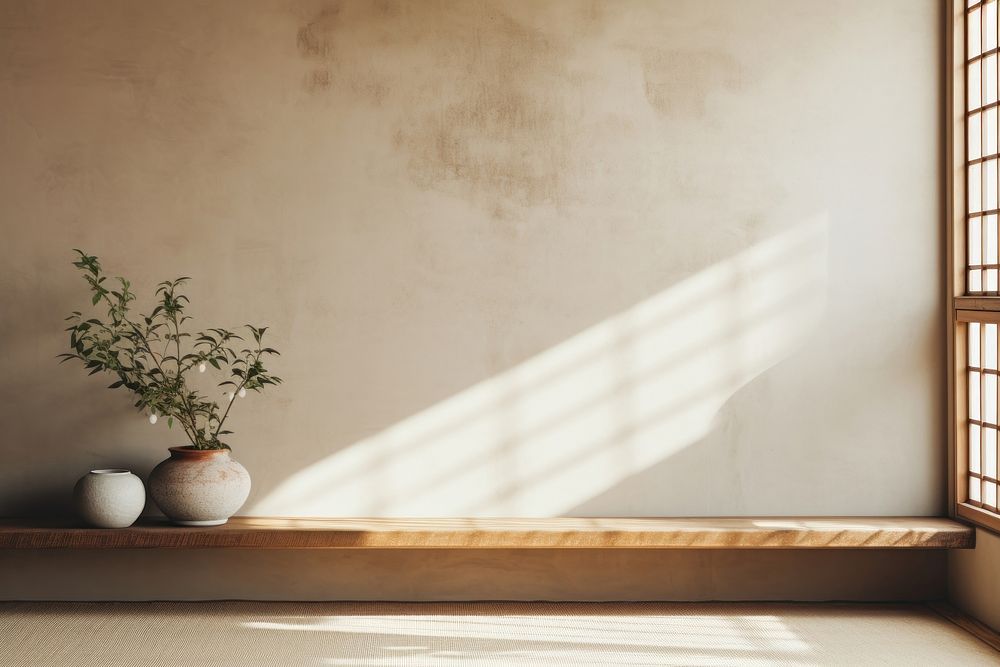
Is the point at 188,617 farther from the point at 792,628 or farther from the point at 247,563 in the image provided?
the point at 792,628

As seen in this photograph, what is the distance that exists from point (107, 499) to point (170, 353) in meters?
0.69

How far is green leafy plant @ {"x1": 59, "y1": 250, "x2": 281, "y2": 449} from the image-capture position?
414cm

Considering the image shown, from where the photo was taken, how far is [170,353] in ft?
14.1

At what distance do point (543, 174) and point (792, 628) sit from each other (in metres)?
2.19

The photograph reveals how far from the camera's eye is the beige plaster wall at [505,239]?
4281 mm

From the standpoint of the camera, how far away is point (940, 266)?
175 inches

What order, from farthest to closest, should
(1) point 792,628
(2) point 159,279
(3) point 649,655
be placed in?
(2) point 159,279 < (1) point 792,628 < (3) point 649,655

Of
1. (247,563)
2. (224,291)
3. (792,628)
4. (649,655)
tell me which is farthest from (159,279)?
(792,628)

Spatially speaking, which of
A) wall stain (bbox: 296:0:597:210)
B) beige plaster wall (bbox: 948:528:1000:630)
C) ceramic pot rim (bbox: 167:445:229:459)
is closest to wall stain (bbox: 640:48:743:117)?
wall stain (bbox: 296:0:597:210)

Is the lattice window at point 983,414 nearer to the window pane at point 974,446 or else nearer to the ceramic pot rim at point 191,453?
the window pane at point 974,446

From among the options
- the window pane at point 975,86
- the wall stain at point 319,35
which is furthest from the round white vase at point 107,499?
the window pane at point 975,86

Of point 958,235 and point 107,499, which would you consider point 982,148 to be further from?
point 107,499

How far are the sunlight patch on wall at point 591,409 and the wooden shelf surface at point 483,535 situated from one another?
16 cm

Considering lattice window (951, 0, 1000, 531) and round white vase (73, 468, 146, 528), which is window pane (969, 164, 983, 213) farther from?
round white vase (73, 468, 146, 528)
